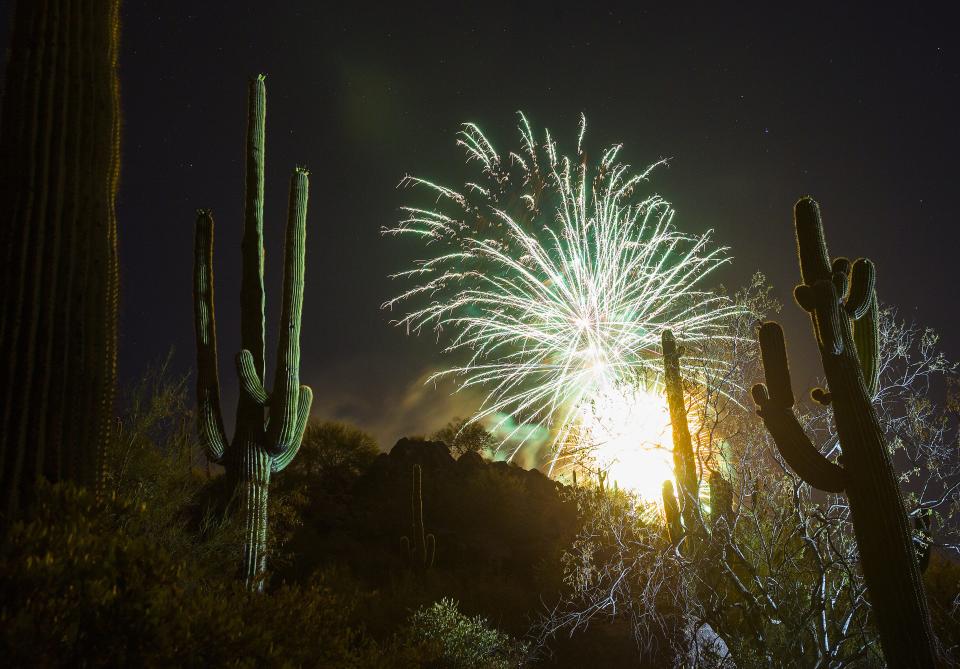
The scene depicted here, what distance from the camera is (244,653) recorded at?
3.85 metres

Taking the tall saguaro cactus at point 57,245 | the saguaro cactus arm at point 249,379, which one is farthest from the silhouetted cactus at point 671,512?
the tall saguaro cactus at point 57,245

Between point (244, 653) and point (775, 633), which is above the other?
point (244, 653)

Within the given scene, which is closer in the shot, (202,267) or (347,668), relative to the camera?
(347,668)

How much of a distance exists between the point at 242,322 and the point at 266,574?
15.1ft

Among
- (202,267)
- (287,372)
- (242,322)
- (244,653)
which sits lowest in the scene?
(244,653)

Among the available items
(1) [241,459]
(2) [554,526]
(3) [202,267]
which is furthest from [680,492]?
(2) [554,526]

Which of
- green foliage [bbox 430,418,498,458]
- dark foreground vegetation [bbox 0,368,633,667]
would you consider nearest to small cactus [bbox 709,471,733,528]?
dark foreground vegetation [bbox 0,368,633,667]

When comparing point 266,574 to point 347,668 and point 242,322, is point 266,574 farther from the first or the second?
point 347,668

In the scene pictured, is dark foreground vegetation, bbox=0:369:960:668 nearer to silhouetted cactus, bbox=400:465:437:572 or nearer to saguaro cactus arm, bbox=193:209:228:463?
silhouetted cactus, bbox=400:465:437:572

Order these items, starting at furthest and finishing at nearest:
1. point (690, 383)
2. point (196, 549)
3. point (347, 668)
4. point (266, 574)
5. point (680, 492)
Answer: point (690, 383)
point (266, 574)
point (680, 492)
point (196, 549)
point (347, 668)

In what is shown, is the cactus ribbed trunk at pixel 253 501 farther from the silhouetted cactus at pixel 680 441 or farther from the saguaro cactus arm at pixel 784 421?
the saguaro cactus arm at pixel 784 421

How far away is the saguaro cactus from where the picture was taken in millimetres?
5246

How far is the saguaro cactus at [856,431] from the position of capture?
17.2 feet

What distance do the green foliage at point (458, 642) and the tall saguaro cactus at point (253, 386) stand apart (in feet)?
13.8
